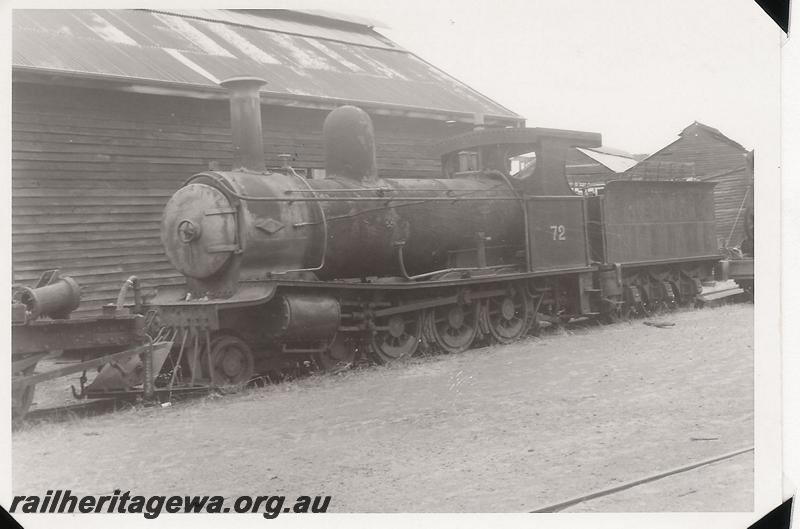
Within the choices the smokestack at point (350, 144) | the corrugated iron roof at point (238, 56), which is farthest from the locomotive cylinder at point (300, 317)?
the corrugated iron roof at point (238, 56)

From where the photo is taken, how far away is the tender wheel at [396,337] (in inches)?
406

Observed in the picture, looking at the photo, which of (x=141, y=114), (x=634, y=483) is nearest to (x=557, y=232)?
(x=141, y=114)

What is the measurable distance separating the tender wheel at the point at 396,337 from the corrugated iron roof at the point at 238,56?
459 centimetres

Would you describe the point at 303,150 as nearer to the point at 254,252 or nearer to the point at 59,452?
the point at 254,252

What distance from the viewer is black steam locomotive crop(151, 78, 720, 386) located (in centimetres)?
916

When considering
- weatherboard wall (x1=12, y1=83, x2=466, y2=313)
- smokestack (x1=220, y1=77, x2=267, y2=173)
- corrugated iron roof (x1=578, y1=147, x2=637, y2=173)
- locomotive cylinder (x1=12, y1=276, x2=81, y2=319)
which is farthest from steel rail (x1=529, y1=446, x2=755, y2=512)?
corrugated iron roof (x1=578, y1=147, x2=637, y2=173)

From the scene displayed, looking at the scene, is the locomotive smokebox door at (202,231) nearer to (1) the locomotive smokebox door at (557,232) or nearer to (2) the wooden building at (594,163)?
(1) the locomotive smokebox door at (557,232)

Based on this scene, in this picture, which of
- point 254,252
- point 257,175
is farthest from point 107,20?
point 254,252

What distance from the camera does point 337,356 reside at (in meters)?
10.0

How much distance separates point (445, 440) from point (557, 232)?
6140 mm

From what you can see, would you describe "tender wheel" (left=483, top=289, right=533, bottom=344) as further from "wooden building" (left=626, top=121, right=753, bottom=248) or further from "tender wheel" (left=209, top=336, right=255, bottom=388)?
"wooden building" (left=626, top=121, right=753, bottom=248)

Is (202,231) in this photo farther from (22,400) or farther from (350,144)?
(22,400)

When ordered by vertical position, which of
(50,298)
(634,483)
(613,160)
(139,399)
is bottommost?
(634,483)

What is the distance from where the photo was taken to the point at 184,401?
8.48 m
